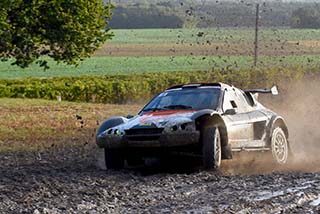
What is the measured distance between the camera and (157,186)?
1353 cm

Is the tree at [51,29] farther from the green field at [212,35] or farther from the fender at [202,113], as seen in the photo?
the green field at [212,35]

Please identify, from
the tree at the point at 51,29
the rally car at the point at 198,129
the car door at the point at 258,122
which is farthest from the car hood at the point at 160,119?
the tree at the point at 51,29

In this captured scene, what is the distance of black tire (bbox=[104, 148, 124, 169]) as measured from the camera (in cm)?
1587

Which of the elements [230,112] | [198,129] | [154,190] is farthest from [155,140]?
[154,190]

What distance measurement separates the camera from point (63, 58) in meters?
32.7

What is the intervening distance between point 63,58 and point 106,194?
20603 millimetres

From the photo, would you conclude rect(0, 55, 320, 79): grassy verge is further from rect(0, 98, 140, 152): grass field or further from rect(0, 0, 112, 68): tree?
rect(0, 0, 112, 68): tree

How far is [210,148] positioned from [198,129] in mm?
449

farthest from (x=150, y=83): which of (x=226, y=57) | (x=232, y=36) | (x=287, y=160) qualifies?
(x=232, y=36)

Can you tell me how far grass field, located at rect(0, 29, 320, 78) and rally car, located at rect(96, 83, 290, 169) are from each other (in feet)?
128

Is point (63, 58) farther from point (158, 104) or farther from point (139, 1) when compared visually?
point (139, 1)

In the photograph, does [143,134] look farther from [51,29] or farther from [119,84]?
[119,84]

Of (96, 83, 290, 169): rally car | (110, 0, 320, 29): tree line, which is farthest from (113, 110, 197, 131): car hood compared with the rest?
(110, 0, 320, 29): tree line

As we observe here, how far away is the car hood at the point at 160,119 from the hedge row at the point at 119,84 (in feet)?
82.7
